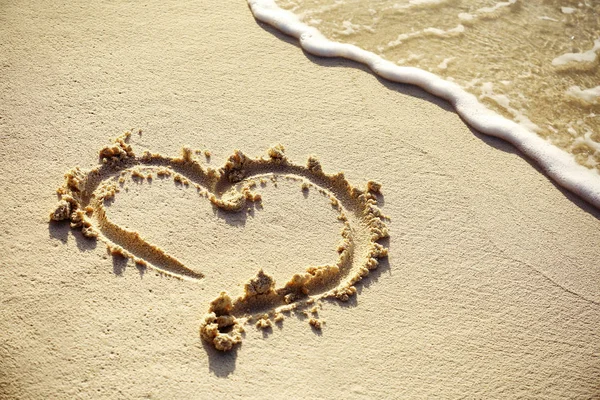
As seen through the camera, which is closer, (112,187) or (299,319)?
(299,319)

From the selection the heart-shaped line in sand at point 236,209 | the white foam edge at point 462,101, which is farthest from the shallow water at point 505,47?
the heart-shaped line in sand at point 236,209

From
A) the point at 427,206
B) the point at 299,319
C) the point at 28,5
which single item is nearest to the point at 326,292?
the point at 299,319

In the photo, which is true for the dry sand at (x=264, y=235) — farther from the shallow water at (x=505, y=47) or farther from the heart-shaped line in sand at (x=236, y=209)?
the shallow water at (x=505, y=47)

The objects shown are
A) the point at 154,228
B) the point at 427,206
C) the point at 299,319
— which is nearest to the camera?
the point at 299,319

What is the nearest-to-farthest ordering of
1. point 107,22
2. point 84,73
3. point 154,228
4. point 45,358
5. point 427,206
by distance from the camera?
point 45,358, point 154,228, point 427,206, point 84,73, point 107,22

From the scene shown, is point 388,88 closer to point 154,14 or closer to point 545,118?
point 545,118

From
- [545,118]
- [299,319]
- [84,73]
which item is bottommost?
[299,319]
